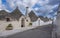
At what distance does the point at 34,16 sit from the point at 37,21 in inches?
101

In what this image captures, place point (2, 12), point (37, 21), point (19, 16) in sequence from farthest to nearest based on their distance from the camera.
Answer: point (37, 21) < point (19, 16) < point (2, 12)

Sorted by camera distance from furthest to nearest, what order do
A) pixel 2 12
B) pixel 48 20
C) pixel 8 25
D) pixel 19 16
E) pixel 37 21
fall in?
pixel 48 20
pixel 37 21
pixel 19 16
pixel 2 12
pixel 8 25

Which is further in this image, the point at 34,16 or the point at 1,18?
the point at 34,16

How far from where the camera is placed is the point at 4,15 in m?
24.5

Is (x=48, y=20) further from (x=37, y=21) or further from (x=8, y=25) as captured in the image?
(x=8, y=25)

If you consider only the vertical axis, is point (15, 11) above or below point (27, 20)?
above

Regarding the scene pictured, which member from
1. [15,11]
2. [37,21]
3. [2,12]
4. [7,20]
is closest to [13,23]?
[7,20]

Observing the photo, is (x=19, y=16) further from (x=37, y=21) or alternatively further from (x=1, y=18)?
(x=37, y=21)

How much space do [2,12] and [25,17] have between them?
547cm

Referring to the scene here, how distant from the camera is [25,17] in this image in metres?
29.3

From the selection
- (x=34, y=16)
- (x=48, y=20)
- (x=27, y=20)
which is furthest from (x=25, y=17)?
(x=48, y=20)

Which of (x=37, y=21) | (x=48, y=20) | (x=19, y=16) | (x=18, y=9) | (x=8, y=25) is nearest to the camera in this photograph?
(x=8, y=25)

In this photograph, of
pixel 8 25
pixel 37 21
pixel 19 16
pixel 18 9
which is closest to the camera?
pixel 8 25

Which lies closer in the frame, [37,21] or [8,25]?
[8,25]
